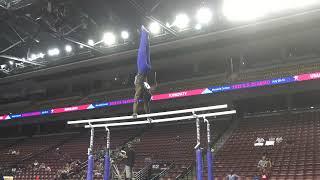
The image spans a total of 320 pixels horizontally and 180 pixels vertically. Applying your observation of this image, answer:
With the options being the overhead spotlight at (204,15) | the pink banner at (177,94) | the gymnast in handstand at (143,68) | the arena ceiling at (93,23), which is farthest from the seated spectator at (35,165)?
the gymnast in handstand at (143,68)

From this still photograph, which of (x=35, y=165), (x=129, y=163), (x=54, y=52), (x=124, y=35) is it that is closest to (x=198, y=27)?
(x=124, y=35)

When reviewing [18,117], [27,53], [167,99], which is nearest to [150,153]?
[167,99]

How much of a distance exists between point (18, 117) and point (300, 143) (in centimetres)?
1670

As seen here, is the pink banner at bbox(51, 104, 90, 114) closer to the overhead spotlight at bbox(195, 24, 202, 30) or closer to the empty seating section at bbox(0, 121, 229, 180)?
the empty seating section at bbox(0, 121, 229, 180)

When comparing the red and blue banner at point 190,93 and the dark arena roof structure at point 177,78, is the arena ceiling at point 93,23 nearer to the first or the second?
the dark arena roof structure at point 177,78

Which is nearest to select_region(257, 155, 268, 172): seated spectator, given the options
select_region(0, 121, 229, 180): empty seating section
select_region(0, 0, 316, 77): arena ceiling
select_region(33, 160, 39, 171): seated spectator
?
select_region(0, 121, 229, 180): empty seating section

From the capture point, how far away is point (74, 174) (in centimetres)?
1528

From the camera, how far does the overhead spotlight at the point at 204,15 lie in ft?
48.2

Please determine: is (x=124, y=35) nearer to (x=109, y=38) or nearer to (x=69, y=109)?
(x=109, y=38)

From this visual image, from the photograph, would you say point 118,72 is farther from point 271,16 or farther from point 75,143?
point 271,16

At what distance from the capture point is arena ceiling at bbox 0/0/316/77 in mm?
14516

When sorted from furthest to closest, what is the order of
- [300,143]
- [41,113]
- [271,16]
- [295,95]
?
1. [41,113]
2. [295,95]
3. [271,16]
4. [300,143]

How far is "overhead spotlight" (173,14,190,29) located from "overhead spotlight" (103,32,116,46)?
10.8 ft

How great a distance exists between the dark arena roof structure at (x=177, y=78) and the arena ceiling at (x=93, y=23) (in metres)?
0.05
